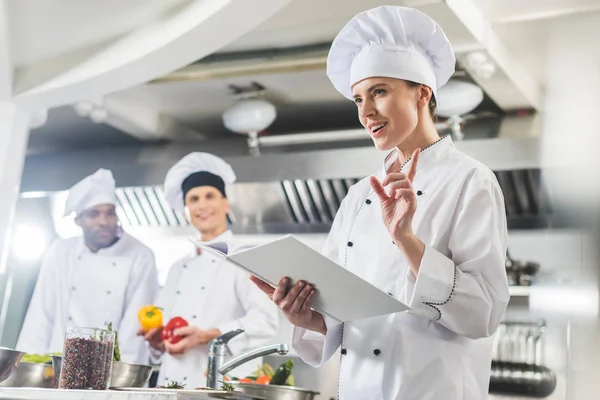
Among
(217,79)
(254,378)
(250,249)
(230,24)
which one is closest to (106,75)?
(230,24)

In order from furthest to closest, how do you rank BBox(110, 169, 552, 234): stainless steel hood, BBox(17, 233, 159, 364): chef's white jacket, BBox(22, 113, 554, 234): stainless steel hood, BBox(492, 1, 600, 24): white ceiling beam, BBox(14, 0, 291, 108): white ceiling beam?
BBox(110, 169, 552, 234): stainless steel hood
BBox(22, 113, 554, 234): stainless steel hood
BBox(17, 233, 159, 364): chef's white jacket
BBox(492, 1, 600, 24): white ceiling beam
BBox(14, 0, 291, 108): white ceiling beam

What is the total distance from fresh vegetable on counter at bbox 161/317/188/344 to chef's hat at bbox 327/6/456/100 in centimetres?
169

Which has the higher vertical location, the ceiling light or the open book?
the ceiling light

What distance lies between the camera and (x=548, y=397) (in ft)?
14.9

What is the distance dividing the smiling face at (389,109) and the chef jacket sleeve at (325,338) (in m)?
0.25

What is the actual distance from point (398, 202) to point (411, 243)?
0.33 feet

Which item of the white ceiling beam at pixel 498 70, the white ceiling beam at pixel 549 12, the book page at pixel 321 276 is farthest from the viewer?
the white ceiling beam at pixel 549 12

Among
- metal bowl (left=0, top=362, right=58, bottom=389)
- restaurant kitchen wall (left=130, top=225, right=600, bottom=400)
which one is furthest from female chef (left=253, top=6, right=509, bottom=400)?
restaurant kitchen wall (left=130, top=225, right=600, bottom=400)

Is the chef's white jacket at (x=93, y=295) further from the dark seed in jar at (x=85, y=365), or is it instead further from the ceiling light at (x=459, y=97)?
the dark seed in jar at (x=85, y=365)

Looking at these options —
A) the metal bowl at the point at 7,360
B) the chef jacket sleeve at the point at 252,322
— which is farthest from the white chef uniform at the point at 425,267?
the chef jacket sleeve at the point at 252,322

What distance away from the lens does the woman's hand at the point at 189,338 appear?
3430 mm

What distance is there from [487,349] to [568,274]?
10.0 feet

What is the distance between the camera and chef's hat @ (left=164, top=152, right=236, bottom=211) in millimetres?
3941

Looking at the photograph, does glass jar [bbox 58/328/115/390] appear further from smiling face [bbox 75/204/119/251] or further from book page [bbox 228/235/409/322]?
smiling face [bbox 75/204/119/251]
